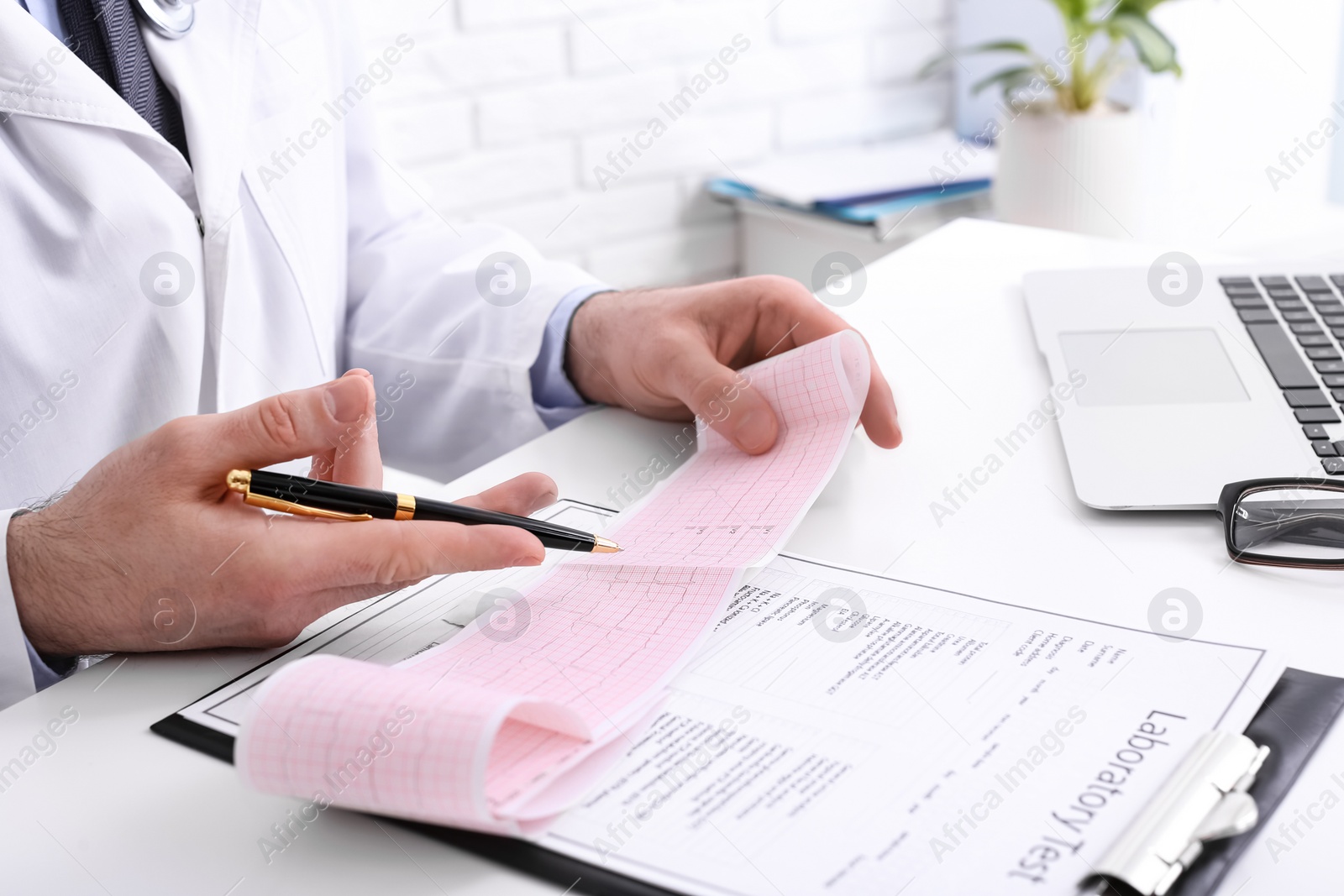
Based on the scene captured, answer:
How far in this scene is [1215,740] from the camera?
39 cm

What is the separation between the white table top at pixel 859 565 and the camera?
1.25 feet

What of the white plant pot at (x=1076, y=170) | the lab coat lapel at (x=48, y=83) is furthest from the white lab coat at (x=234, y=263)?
the white plant pot at (x=1076, y=170)

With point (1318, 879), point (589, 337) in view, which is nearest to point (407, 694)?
point (1318, 879)

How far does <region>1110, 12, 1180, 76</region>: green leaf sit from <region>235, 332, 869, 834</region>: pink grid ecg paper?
46.1 inches

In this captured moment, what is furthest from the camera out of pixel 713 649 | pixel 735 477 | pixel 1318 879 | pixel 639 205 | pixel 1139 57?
pixel 639 205

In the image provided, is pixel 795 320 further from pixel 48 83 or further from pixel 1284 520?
pixel 48 83

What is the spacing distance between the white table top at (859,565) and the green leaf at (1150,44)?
879mm

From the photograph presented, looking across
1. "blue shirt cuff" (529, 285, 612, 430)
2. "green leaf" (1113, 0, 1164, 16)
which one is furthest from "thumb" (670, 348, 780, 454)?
"green leaf" (1113, 0, 1164, 16)

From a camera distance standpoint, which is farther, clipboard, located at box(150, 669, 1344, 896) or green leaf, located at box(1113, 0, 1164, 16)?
green leaf, located at box(1113, 0, 1164, 16)

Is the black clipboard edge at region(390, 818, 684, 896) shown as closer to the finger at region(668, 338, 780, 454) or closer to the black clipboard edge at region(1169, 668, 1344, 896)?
the black clipboard edge at region(1169, 668, 1344, 896)

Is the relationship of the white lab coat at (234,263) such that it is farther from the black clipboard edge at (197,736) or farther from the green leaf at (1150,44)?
the green leaf at (1150,44)

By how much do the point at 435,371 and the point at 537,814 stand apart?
0.54 meters

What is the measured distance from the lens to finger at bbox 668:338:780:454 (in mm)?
645

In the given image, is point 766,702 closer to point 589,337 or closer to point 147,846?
point 147,846
